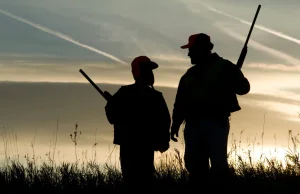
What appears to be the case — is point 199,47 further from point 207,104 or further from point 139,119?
point 139,119

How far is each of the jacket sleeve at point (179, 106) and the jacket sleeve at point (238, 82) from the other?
2.34 ft

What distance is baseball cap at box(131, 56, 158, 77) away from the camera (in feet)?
27.5

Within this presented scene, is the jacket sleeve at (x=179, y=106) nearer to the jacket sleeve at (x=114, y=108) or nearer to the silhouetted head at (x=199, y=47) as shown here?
the silhouetted head at (x=199, y=47)

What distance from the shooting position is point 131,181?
336 inches

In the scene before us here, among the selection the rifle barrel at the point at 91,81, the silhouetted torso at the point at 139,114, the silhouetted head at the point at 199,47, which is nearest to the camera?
the silhouetted torso at the point at 139,114

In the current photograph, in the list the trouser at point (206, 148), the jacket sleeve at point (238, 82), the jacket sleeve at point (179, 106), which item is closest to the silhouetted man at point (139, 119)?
the trouser at point (206, 148)

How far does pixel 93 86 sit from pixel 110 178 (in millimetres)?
1803

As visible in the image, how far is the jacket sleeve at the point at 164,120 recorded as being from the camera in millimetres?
8359

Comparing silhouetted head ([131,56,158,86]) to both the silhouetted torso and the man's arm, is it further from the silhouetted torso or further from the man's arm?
the man's arm

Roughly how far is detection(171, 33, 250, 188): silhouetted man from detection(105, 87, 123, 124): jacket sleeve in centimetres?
98

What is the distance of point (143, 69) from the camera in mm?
8375

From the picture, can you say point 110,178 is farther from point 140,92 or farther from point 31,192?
point 140,92

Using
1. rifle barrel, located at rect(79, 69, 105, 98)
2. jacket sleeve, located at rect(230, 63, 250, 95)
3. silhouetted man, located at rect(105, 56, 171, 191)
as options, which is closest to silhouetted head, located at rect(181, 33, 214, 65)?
jacket sleeve, located at rect(230, 63, 250, 95)

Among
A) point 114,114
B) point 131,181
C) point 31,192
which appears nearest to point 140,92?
point 114,114
